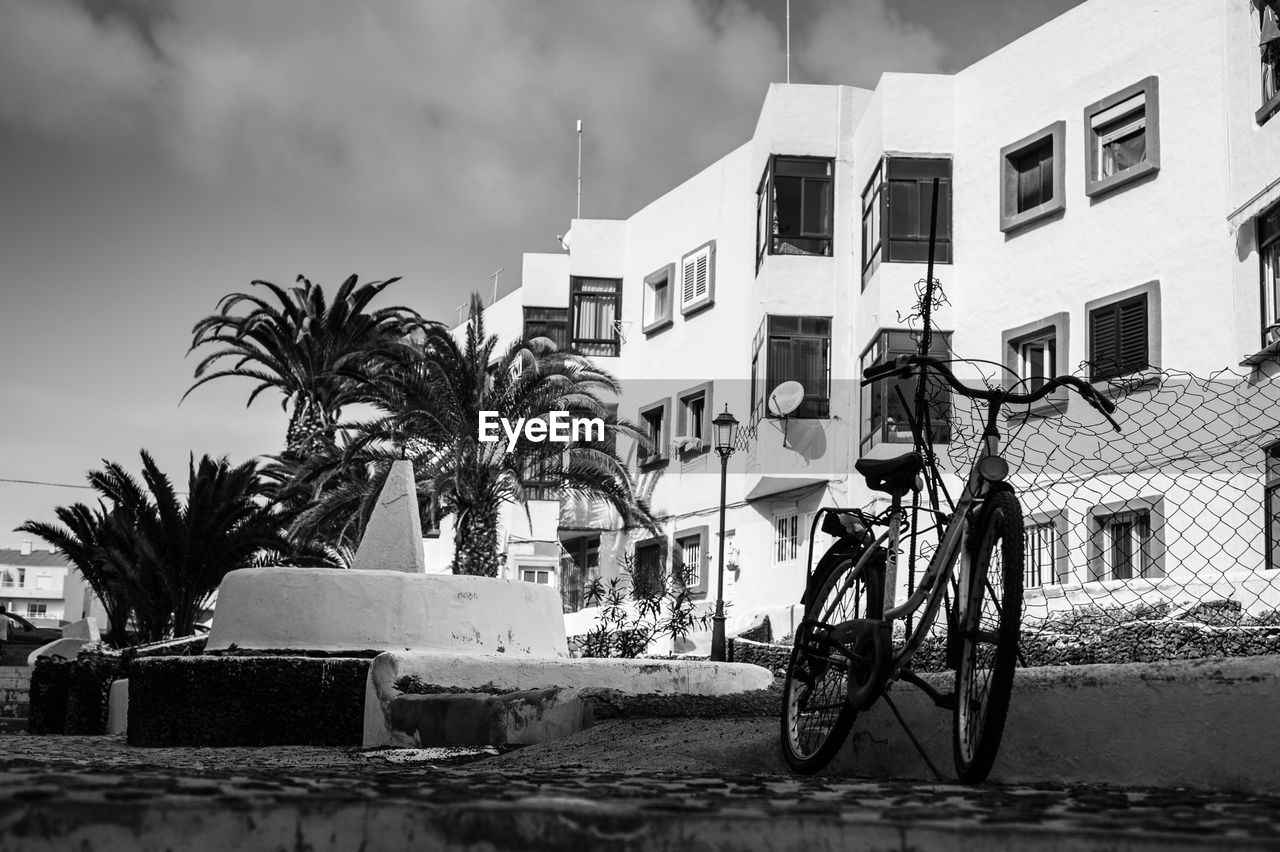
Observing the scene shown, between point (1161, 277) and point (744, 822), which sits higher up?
point (1161, 277)

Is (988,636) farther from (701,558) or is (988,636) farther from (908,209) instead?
(701,558)

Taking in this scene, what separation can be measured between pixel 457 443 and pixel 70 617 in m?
80.5

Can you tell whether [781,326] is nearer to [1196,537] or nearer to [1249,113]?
[1249,113]

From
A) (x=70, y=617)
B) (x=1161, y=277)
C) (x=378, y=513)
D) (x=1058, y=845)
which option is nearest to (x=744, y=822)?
(x=1058, y=845)

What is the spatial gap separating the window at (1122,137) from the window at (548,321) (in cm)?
2108

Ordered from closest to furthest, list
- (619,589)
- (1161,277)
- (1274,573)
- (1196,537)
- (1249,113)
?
(1274,573) < (1196,537) < (1249,113) < (1161,277) < (619,589)

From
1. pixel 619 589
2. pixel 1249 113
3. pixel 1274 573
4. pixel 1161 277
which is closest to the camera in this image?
pixel 1274 573

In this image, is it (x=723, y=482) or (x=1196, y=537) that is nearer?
(x=1196, y=537)

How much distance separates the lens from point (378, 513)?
1207 centimetres

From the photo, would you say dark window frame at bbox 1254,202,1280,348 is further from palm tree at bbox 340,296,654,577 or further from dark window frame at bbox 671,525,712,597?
dark window frame at bbox 671,525,712,597

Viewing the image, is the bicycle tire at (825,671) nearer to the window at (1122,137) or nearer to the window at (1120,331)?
the window at (1120,331)

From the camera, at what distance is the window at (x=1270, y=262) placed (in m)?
18.1

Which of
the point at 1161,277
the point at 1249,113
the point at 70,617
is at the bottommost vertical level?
the point at 70,617

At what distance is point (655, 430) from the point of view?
3672 cm
